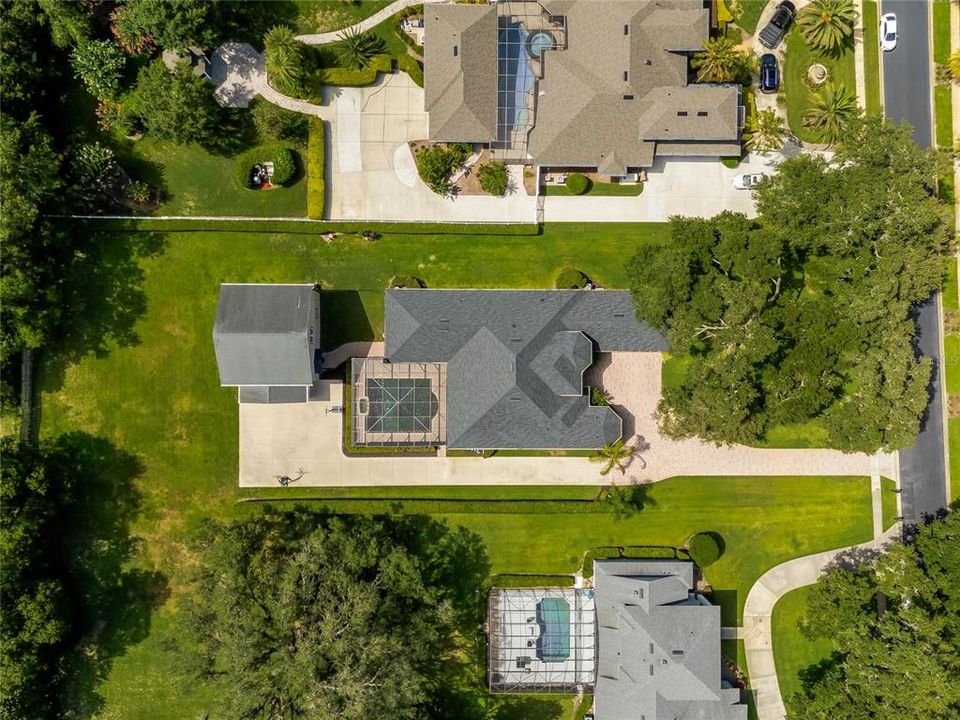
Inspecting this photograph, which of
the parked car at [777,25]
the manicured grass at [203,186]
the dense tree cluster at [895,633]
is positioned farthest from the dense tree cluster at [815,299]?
the manicured grass at [203,186]

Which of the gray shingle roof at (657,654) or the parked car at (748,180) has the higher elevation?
the parked car at (748,180)

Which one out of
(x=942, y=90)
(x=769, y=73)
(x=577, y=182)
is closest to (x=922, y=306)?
(x=942, y=90)

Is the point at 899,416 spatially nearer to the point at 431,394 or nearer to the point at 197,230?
the point at 431,394

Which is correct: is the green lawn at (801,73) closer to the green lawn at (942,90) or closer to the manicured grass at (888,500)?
the green lawn at (942,90)

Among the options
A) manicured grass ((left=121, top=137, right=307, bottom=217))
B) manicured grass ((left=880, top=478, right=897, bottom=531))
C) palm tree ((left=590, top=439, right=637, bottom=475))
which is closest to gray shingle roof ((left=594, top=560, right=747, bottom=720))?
palm tree ((left=590, top=439, right=637, bottom=475))

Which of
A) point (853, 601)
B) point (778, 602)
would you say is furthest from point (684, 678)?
point (853, 601)

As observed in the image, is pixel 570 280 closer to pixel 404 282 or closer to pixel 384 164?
pixel 404 282

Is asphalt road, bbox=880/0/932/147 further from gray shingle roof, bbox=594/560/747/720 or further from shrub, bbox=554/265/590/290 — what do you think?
gray shingle roof, bbox=594/560/747/720
